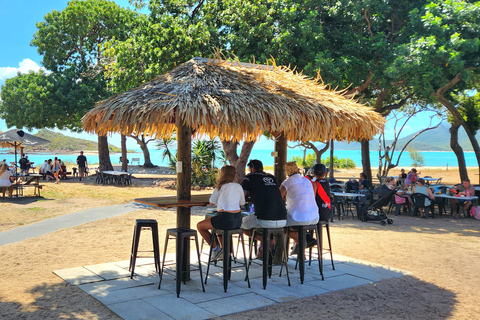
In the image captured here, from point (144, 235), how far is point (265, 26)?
8194 millimetres

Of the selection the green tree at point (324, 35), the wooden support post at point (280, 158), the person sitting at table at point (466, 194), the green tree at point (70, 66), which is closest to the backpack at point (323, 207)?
the wooden support post at point (280, 158)

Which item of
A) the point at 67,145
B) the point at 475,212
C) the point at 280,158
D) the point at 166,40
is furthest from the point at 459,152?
the point at 67,145

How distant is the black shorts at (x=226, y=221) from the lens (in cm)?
545

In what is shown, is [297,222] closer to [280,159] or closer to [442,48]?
[280,159]

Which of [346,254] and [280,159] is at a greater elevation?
[280,159]

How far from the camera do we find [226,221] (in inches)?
215

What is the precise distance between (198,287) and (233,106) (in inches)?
92.2

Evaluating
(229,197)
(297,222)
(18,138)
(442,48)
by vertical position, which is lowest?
(297,222)

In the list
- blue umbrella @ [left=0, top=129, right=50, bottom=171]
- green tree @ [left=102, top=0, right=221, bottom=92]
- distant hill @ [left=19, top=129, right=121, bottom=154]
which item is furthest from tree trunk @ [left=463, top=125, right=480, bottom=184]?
distant hill @ [left=19, top=129, right=121, bottom=154]

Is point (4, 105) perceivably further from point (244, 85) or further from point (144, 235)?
point (244, 85)

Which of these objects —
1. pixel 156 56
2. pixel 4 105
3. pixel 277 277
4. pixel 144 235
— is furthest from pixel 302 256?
pixel 4 105

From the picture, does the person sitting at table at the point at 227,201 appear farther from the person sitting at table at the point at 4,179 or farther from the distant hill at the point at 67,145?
the distant hill at the point at 67,145

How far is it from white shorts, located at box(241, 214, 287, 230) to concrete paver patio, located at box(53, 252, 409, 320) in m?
0.74

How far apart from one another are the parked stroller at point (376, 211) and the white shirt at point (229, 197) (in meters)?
7.03
